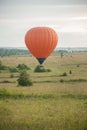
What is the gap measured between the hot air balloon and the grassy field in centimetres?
10

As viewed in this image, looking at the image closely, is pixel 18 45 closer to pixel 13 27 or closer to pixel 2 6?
pixel 13 27

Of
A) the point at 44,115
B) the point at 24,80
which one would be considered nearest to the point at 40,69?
the point at 24,80

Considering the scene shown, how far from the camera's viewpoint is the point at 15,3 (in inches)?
153

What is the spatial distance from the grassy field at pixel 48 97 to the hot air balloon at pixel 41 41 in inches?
3.9

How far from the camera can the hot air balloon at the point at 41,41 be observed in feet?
12.7

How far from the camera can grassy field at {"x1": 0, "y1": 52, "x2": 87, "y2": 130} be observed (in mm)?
3750

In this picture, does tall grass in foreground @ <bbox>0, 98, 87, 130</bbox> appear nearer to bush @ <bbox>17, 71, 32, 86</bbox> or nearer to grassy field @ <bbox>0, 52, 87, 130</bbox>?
grassy field @ <bbox>0, 52, 87, 130</bbox>

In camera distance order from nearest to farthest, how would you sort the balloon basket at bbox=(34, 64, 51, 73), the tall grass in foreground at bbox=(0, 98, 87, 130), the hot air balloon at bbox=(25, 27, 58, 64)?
the tall grass in foreground at bbox=(0, 98, 87, 130)
the hot air balloon at bbox=(25, 27, 58, 64)
the balloon basket at bbox=(34, 64, 51, 73)

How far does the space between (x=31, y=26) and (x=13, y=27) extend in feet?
0.85

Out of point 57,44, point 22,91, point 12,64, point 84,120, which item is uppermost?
point 57,44

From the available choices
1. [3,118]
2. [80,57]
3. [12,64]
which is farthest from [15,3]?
[3,118]

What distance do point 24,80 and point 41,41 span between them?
0.54m

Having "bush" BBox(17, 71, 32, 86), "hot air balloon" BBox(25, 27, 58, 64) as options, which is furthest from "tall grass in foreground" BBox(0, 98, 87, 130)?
"hot air balloon" BBox(25, 27, 58, 64)

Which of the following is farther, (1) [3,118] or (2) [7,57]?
(2) [7,57]
